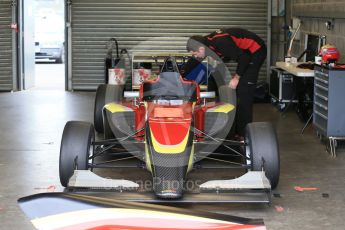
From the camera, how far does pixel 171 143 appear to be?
5355 mm

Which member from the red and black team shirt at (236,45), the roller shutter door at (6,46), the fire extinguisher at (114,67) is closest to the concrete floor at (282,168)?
the fire extinguisher at (114,67)

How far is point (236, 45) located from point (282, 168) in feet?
5.36

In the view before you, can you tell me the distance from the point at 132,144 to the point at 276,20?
8.67 m

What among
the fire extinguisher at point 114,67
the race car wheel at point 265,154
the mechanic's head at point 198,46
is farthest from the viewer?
the fire extinguisher at point 114,67

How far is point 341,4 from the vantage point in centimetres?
941

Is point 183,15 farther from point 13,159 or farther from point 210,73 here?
point 13,159

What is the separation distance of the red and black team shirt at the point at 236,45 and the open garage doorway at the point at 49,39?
36.2 ft

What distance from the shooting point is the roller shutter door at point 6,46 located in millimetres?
14234

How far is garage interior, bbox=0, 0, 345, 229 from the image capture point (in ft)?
18.5

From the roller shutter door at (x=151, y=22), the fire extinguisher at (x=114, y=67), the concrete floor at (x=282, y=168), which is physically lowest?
the concrete floor at (x=282, y=168)

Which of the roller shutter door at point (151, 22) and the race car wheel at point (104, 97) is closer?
the race car wheel at point (104, 97)

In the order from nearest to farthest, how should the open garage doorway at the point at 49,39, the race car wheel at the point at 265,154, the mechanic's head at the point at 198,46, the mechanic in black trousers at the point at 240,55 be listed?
the race car wheel at the point at 265,154
the mechanic's head at the point at 198,46
the mechanic in black trousers at the point at 240,55
the open garage doorway at the point at 49,39

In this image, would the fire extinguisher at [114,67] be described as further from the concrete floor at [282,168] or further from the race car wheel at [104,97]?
the race car wheel at [104,97]

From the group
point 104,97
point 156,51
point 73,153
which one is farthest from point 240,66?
point 156,51
